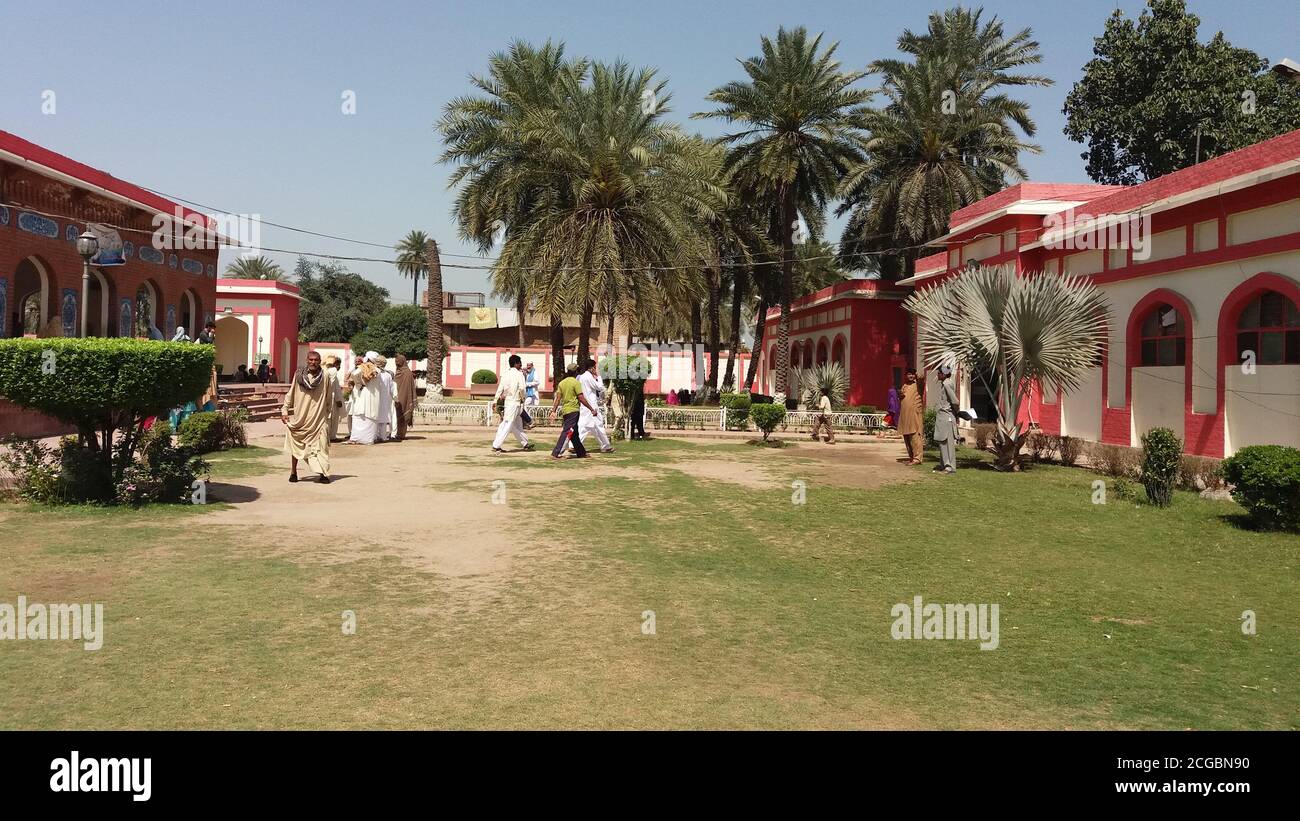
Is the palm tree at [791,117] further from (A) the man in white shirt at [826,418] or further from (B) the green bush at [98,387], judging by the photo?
(B) the green bush at [98,387]

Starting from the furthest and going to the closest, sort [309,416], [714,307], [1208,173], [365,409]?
[714,307]
[365,409]
[1208,173]
[309,416]

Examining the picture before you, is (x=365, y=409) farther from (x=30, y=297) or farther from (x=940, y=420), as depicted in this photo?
(x=30, y=297)

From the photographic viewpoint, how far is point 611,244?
2278cm

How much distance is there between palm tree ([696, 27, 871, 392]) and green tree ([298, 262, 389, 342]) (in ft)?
140

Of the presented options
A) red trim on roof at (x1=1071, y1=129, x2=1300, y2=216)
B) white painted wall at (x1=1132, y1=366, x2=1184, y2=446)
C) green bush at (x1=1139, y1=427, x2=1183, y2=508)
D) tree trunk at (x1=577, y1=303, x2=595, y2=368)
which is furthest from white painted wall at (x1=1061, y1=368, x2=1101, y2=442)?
tree trunk at (x1=577, y1=303, x2=595, y2=368)

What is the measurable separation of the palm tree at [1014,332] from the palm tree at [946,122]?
1382cm

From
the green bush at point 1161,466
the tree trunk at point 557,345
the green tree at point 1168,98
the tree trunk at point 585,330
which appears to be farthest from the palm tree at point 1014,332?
the green tree at point 1168,98

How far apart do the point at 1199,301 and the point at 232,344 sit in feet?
123

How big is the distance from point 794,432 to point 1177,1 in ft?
88.7

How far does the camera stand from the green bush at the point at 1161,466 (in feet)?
39.4

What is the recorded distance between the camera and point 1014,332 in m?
16.0

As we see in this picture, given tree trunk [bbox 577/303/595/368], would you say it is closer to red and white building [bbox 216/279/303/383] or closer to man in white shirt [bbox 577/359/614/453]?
man in white shirt [bbox 577/359/614/453]

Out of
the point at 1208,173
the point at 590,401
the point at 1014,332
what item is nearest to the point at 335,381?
the point at 590,401
